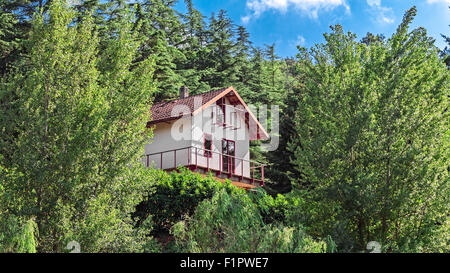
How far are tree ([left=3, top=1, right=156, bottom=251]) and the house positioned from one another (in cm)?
1115

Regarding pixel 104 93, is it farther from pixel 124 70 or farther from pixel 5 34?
pixel 5 34

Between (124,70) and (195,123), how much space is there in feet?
43.3

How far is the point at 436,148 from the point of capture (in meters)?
10.4

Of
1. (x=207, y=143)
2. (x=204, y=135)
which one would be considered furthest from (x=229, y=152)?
(x=204, y=135)

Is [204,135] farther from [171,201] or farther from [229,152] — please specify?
[171,201]

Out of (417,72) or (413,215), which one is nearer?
(413,215)

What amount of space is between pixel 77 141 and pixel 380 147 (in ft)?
21.9

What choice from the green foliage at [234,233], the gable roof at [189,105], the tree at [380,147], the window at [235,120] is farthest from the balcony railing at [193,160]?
the green foliage at [234,233]

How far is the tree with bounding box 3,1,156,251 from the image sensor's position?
385 inches

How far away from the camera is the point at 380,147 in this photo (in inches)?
415

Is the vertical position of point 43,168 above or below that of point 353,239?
above

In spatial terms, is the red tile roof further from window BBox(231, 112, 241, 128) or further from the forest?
the forest
